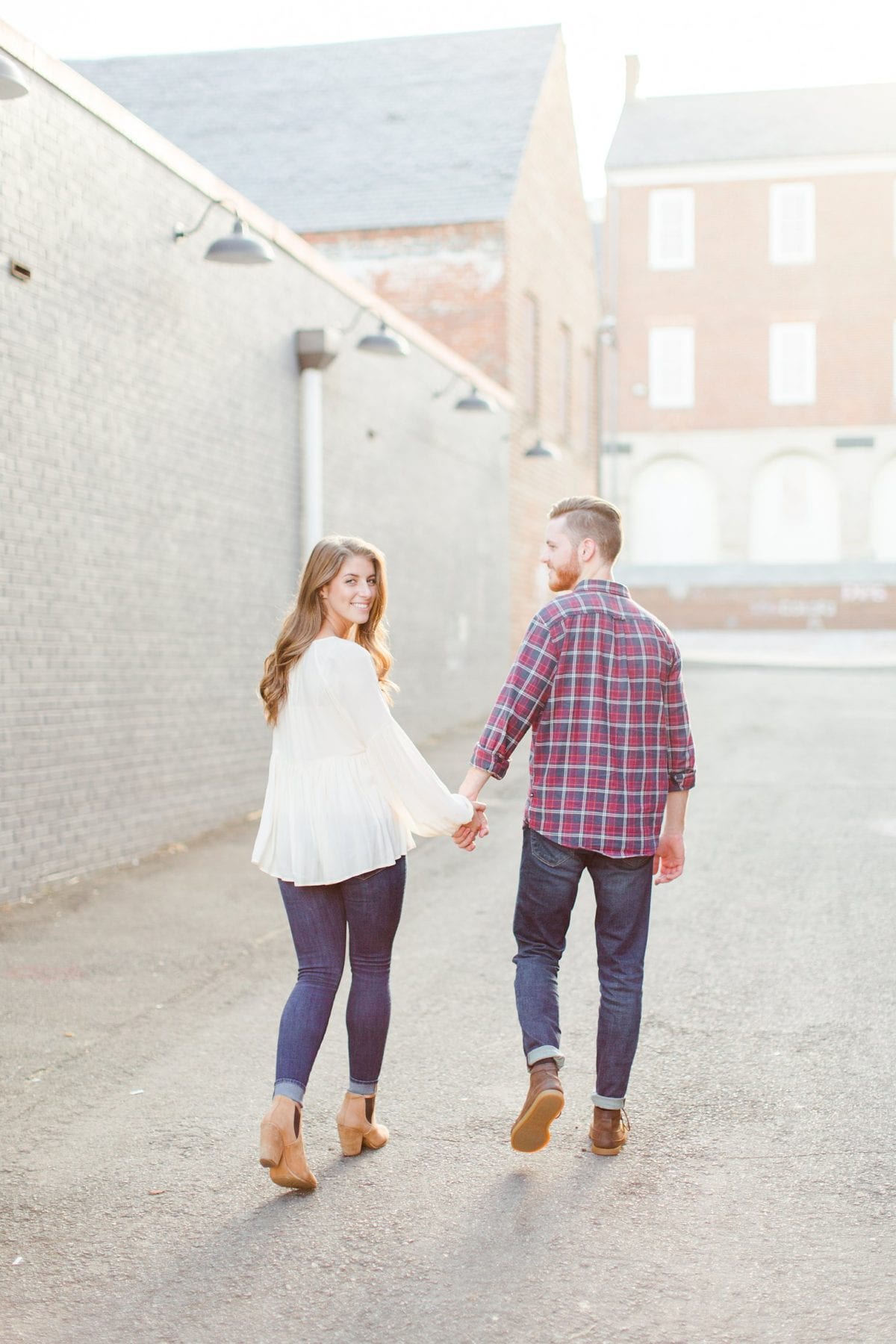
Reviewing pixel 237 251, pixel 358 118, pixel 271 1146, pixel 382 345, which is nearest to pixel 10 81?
pixel 237 251

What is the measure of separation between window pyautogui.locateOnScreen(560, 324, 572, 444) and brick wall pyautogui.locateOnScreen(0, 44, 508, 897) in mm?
11818

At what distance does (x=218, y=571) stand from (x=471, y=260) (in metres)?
10.7

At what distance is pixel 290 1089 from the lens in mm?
3729

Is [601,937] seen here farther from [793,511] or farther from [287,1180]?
[793,511]

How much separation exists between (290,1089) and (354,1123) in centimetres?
34

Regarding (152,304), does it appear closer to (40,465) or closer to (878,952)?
(40,465)

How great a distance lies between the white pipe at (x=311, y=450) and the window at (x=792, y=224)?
98.0 ft

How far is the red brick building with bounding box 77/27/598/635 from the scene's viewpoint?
19.7 metres

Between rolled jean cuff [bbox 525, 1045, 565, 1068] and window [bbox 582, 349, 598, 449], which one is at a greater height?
window [bbox 582, 349, 598, 449]

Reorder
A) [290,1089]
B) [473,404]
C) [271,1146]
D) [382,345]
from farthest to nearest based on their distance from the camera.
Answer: [473,404] → [382,345] → [290,1089] → [271,1146]

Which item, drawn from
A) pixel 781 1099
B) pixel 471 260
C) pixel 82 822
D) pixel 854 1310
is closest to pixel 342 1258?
pixel 854 1310

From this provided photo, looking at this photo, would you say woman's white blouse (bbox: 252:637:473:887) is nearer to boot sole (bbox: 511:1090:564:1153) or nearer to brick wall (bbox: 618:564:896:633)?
boot sole (bbox: 511:1090:564:1153)

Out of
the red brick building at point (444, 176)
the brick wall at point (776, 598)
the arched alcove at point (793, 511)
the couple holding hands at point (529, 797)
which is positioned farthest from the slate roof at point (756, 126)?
the couple holding hands at point (529, 797)

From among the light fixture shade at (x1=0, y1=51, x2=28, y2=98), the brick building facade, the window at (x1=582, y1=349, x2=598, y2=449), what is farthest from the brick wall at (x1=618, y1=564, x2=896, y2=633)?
the light fixture shade at (x1=0, y1=51, x2=28, y2=98)
